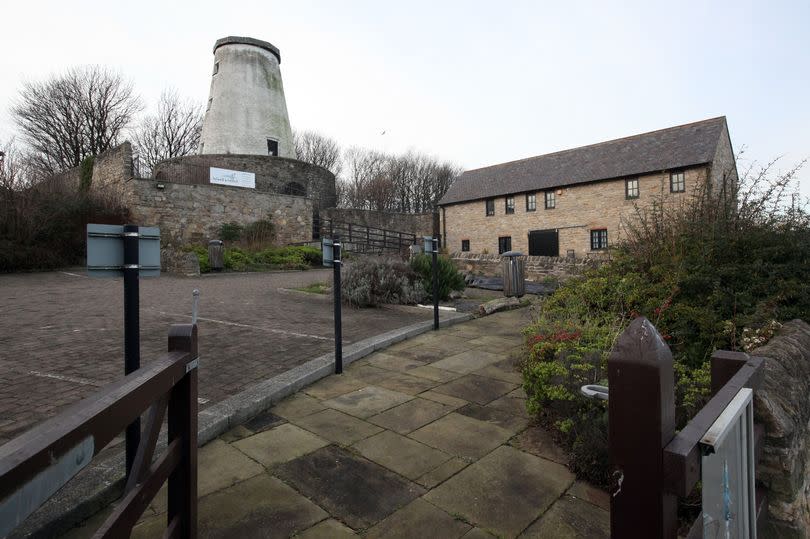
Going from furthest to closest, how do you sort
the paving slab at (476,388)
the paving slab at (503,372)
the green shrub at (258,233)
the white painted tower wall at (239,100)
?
the white painted tower wall at (239,100) → the green shrub at (258,233) → the paving slab at (503,372) → the paving slab at (476,388)

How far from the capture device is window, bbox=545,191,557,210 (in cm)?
2639

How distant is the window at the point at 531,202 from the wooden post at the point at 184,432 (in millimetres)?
27503

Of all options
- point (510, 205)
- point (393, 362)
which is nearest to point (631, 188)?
point (510, 205)

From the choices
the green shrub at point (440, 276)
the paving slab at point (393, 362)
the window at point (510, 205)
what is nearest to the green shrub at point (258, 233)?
the green shrub at point (440, 276)

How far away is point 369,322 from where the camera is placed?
6691 mm

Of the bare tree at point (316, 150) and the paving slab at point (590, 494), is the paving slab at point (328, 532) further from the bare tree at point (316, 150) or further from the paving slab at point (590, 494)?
the bare tree at point (316, 150)

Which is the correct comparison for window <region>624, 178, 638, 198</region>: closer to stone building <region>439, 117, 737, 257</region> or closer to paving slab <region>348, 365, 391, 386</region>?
stone building <region>439, 117, 737, 257</region>

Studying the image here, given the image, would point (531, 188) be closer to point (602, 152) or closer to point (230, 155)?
point (602, 152)

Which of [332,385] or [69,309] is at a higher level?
[69,309]

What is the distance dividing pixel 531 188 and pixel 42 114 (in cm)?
3122

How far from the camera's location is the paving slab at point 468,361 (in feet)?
14.5

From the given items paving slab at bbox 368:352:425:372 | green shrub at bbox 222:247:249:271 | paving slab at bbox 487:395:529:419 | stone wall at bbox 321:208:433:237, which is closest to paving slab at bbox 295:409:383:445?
paving slab at bbox 487:395:529:419

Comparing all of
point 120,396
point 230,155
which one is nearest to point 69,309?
point 120,396

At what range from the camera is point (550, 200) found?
2662 cm
